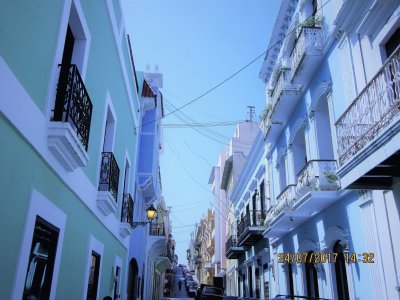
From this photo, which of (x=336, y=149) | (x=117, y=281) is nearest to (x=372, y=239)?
(x=336, y=149)

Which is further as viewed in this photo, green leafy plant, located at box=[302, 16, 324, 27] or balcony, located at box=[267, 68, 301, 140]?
balcony, located at box=[267, 68, 301, 140]

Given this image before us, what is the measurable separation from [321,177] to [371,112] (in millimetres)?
3188

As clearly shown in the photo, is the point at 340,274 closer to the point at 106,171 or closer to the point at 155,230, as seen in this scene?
the point at 106,171

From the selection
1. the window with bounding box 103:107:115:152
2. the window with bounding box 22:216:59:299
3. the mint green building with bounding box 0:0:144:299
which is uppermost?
the window with bounding box 103:107:115:152

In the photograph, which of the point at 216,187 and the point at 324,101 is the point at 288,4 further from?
the point at 216,187

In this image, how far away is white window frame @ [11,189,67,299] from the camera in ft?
12.8

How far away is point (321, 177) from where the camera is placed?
29.2 feet

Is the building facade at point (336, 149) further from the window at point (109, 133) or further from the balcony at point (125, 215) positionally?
the window at point (109, 133)

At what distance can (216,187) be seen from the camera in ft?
143

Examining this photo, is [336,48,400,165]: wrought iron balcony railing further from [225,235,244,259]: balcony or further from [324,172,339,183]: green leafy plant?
[225,235,244,259]: balcony

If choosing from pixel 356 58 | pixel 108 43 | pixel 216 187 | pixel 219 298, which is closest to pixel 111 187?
pixel 108 43

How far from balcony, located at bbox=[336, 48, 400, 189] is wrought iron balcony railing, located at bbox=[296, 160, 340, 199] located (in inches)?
75.2

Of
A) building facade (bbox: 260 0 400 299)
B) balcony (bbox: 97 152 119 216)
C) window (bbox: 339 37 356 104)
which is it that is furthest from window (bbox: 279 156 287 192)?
balcony (bbox: 97 152 119 216)

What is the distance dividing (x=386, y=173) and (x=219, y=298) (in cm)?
1716
